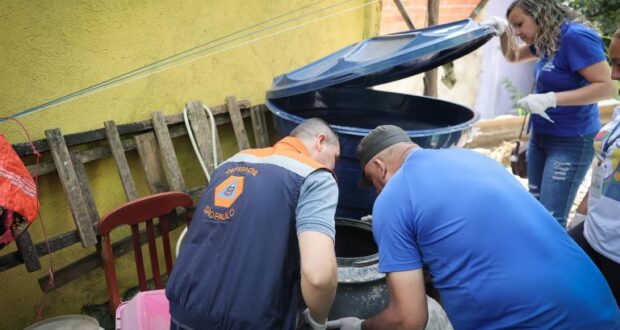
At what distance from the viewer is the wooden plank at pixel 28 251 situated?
6.33 ft

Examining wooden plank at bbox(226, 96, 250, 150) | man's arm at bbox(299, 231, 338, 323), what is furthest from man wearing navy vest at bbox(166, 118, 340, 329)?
wooden plank at bbox(226, 96, 250, 150)

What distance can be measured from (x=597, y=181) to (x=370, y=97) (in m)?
1.62

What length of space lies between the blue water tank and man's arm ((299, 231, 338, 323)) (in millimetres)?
917

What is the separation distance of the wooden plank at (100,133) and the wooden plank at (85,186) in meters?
0.08

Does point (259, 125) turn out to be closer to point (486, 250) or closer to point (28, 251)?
point (28, 251)

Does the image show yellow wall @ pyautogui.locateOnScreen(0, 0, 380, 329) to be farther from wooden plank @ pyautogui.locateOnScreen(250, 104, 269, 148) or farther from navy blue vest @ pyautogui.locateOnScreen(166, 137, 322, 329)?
navy blue vest @ pyautogui.locateOnScreen(166, 137, 322, 329)

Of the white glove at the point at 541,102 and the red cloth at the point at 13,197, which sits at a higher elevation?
the red cloth at the point at 13,197

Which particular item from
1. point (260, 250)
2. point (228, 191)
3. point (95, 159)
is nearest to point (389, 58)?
point (228, 191)

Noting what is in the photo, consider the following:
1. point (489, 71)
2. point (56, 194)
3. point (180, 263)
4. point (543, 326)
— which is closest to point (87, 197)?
point (56, 194)

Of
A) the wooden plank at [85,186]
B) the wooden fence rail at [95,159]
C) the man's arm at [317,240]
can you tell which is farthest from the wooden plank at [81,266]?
the man's arm at [317,240]

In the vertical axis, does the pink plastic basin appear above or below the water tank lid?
below

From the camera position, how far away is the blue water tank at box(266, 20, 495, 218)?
2.15 meters

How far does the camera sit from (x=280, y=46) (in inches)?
128

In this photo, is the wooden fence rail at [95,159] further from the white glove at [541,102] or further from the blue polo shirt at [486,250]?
the white glove at [541,102]
